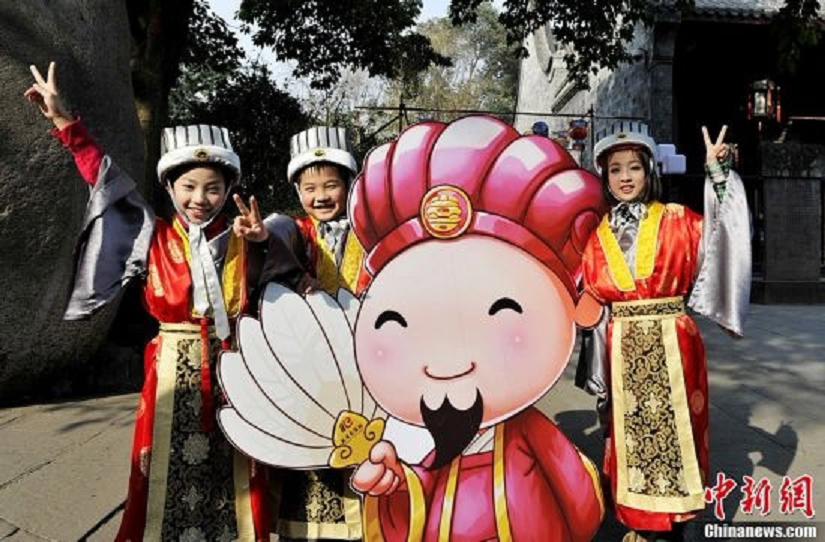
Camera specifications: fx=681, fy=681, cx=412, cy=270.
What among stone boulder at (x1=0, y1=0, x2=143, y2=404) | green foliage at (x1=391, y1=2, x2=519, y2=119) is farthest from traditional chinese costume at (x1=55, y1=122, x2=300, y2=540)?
green foliage at (x1=391, y1=2, x2=519, y2=119)

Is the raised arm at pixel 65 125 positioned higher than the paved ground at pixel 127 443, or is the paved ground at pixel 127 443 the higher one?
the raised arm at pixel 65 125

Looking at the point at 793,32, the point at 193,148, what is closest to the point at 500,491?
the point at 193,148

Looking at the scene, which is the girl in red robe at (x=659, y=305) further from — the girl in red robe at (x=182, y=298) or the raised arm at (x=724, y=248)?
the girl in red robe at (x=182, y=298)

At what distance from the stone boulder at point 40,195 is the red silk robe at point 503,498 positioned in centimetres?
330

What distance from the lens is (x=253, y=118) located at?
11539mm

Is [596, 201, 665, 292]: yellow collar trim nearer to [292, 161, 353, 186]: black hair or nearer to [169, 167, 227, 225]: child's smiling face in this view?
[292, 161, 353, 186]: black hair

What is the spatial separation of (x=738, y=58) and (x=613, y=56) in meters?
4.90

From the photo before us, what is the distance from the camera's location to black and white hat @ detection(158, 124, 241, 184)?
2312 millimetres

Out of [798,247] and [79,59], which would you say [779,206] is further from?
[79,59]

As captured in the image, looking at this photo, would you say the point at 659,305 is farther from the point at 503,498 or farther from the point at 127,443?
the point at 127,443

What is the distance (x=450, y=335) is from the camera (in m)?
2.32

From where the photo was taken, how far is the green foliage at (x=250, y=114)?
11125 millimetres

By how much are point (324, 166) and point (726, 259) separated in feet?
5.02

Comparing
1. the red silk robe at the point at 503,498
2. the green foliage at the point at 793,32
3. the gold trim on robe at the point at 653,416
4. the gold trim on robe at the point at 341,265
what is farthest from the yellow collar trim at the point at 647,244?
the green foliage at the point at 793,32
